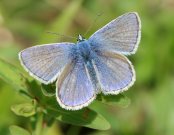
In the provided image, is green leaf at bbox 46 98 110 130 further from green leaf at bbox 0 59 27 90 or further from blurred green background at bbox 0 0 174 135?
blurred green background at bbox 0 0 174 135

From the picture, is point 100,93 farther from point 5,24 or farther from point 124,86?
point 5,24

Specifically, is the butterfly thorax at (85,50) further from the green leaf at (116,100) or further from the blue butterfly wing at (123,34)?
the green leaf at (116,100)

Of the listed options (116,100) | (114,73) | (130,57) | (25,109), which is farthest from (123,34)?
(130,57)

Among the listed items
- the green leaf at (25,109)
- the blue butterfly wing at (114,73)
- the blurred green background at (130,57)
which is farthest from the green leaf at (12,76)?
the blurred green background at (130,57)

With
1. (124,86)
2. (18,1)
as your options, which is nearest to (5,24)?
(18,1)

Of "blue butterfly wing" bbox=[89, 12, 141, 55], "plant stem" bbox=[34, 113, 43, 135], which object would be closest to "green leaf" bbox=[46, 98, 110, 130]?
"plant stem" bbox=[34, 113, 43, 135]

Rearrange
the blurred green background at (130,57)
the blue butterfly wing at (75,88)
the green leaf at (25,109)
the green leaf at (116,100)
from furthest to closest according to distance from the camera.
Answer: the blurred green background at (130,57), the green leaf at (25,109), the green leaf at (116,100), the blue butterfly wing at (75,88)
